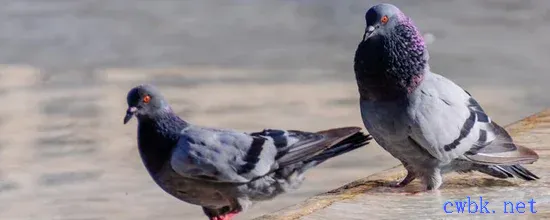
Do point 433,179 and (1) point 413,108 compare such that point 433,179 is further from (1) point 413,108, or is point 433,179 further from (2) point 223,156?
(2) point 223,156

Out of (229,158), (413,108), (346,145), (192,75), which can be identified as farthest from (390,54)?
(192,75)

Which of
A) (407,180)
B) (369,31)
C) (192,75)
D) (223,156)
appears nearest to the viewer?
(369,31)

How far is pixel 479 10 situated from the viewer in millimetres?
14453

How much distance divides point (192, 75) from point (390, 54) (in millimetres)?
6091

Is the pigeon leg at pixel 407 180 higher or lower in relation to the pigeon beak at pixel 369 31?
lower

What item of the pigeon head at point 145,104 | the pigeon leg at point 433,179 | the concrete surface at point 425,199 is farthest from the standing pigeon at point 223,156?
the pigeon leg at point 433,179

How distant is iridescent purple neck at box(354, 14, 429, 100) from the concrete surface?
0.38m

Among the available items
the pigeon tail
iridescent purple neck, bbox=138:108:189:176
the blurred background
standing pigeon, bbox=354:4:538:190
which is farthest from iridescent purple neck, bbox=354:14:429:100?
the blurred background

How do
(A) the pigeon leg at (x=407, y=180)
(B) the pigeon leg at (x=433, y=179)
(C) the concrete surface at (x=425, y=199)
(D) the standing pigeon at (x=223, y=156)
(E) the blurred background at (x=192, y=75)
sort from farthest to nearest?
(E) the blurred background at (x=192, y=75) < (A) the pigeon leg at (x=407, y=180) < (B) the pigeon leg at (x=433, y=179) < (D) the standing pigeon at (x=223, y=156) < (C) the concrete surface at (x=425, y=199)

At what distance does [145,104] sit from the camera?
432 cm

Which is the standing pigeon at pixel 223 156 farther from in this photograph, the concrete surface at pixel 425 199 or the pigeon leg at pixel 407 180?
the pigeon leg at pixel 407 180

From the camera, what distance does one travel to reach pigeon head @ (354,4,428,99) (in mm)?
4172

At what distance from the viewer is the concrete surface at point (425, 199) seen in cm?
411

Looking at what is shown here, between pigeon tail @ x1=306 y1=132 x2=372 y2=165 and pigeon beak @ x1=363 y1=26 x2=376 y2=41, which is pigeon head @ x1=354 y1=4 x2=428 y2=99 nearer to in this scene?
pigeon beak @ x1=363 y1=26 x2=376 y2=41
